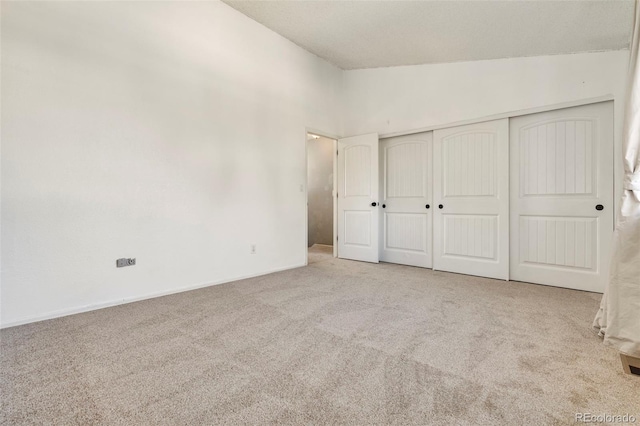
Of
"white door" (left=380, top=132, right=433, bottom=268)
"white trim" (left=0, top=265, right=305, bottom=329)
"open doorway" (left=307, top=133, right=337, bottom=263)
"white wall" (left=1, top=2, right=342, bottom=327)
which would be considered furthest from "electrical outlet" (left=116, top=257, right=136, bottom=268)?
"open doorway" (left=307, top=133, right=337, bottom=263)

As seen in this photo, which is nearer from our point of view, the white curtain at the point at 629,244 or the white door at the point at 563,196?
the white curtain at the point at 629,244

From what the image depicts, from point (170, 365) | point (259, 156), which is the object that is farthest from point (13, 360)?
point (259, 156)

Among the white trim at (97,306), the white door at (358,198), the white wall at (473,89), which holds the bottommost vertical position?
the white trim at (97,306)

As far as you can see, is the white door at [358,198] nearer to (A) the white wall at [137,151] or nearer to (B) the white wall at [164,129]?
(B) the white wall at [164,129]

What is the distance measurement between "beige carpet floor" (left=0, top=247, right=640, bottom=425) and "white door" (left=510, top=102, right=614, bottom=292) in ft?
1.91

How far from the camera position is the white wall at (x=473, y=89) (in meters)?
2.89

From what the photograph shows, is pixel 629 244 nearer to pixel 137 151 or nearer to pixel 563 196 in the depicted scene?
pixel 563 196

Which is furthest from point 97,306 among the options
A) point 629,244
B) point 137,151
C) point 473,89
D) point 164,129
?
point 473,89

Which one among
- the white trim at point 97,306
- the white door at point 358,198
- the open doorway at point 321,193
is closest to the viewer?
the white trim at point 97,306

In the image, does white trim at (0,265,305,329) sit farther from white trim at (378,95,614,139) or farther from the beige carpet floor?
white trim at (378,95,614,139)

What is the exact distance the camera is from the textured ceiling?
8.21 ft

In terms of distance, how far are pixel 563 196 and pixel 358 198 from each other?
2517mm

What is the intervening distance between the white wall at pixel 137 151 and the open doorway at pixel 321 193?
7.97 feet

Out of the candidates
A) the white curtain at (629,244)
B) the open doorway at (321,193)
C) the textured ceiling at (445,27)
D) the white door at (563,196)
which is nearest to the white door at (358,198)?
the textured ceiling at (445,27)
